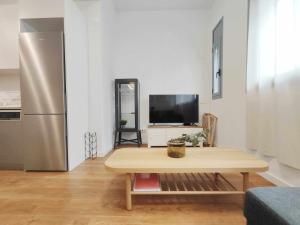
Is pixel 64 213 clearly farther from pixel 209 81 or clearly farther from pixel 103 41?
pixel 209 81

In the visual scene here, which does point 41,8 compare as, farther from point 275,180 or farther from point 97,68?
point 275,180

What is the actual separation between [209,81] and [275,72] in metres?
2.39

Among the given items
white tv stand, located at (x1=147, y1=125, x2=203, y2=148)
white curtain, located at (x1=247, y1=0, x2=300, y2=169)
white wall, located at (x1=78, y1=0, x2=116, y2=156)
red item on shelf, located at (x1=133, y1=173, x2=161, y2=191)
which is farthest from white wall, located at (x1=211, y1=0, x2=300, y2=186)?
white wall, located at (x1=78, y1=0, x2=116, y2=156)

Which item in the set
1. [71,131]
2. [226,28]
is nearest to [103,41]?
[71,131]

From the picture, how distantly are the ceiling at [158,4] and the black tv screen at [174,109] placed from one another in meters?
1.88

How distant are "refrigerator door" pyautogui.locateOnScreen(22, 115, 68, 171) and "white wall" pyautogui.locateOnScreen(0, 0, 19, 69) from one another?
84 centimetres

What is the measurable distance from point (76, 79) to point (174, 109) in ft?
6.84

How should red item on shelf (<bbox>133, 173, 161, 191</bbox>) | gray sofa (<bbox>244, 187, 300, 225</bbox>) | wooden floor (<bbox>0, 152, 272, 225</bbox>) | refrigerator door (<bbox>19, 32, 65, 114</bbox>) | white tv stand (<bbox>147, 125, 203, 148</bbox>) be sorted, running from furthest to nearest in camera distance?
white tv stand (<bbox>147, 125, 203, 148</bbox>)
refrigerator door (<bbox>19, 32, 65, 114</bbox>)
red item on shelf (<bbox>133, 173, 161, 191</bbox>)
wooden floor (<bbox>0, 152, 272, 225</bbox>)
gray sofa (<bbox>244, 187, 300, 225</bbox>)

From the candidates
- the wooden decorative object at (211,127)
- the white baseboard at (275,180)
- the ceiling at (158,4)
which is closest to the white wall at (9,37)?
the ceiling at (158,4)

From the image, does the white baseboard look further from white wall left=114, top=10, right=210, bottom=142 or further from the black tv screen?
white wall left=114, top=10, right=210, bottom=142

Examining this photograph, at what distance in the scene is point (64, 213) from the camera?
4.93 ft

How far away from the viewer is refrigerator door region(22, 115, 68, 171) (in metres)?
2.47

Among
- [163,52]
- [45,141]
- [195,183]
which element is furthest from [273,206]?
[163,52]

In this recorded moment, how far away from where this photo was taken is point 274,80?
187cm
